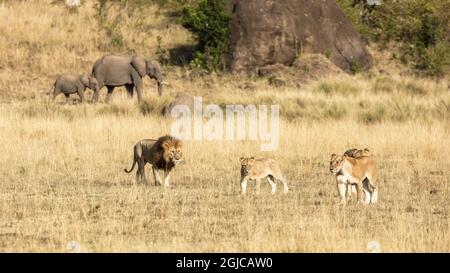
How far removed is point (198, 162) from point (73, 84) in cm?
1092

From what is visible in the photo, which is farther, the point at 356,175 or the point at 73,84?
the point at 73,84

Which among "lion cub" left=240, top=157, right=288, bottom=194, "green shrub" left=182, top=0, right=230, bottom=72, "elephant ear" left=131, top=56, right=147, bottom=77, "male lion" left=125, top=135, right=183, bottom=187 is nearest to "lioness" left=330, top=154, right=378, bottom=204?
"lion cub" left=240, top=157, right=288, bottom=194

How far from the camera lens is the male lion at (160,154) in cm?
1448

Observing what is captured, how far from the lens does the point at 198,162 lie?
57.9 feet

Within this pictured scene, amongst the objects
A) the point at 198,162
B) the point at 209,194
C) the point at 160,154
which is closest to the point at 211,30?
the point at 198,162

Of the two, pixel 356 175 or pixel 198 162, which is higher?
pixel 198 162

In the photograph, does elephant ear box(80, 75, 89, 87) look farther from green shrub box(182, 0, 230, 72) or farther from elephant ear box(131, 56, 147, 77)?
green shrub box(182, 0, 230, 72)

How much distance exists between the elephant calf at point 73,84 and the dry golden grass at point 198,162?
0.57 meters

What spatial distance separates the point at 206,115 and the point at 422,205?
39.0 feet

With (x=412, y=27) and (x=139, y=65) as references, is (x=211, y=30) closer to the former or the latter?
(x=139, y=65)

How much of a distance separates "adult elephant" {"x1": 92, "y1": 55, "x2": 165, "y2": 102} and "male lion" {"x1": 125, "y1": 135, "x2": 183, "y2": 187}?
1354 cm

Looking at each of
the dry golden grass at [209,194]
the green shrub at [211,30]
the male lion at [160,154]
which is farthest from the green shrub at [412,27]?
the male lion at [160,154]
